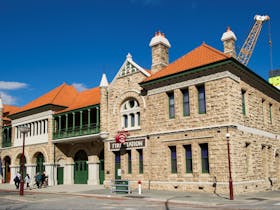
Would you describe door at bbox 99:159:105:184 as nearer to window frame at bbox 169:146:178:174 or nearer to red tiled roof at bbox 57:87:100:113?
red tiled roof at bbox 57:87:100:113

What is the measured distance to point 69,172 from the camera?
118 feet

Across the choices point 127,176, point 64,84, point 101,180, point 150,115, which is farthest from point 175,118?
point 64,84

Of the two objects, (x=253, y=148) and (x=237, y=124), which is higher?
(x=237, y=124)

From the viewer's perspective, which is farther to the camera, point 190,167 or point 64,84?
point 64,84

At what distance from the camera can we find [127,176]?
27500 mm

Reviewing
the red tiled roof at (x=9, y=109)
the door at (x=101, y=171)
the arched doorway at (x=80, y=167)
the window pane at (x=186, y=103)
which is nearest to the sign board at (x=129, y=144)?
the window pane at (x=186, y=103)

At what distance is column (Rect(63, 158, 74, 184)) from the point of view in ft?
118

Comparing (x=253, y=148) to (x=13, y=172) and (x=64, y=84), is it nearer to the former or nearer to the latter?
(x=64, y=84)

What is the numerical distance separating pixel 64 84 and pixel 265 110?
23.4m

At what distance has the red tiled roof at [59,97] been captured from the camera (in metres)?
37.4

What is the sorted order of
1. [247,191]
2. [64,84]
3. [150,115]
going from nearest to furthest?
[247,191] < [150,115] < [64,84]

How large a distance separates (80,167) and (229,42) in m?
19.5

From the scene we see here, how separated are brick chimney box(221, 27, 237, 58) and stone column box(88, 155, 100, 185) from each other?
52.8 feet

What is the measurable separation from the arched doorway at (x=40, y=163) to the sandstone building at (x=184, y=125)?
265 cm
